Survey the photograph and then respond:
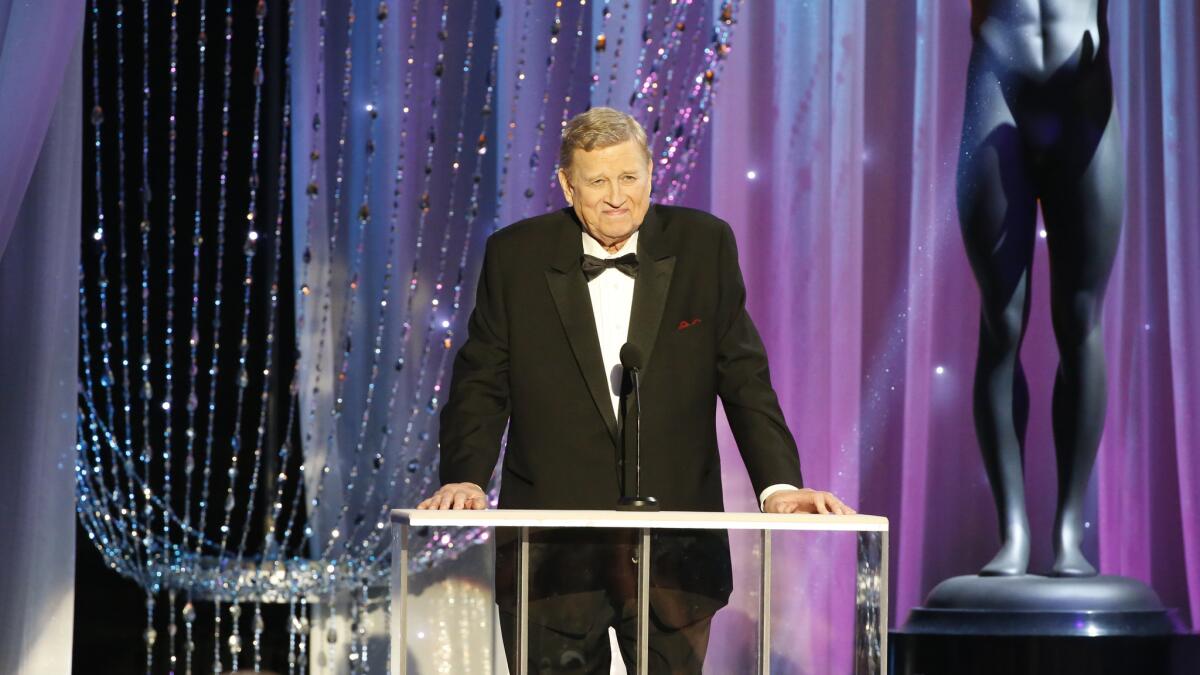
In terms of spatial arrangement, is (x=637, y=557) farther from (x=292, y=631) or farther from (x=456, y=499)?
(x=292, y=631)

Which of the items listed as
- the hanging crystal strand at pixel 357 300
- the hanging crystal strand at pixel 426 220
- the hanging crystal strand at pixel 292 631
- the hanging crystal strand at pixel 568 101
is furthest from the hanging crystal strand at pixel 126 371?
the hanging crystal strand at pixel 568 101

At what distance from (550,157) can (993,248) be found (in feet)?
3.73

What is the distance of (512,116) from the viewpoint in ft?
12.5

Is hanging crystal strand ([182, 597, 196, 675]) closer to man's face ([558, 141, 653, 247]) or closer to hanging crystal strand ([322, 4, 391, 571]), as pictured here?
hanging crystal strand ([322, 4, 391, 571])

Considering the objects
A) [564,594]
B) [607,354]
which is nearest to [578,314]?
[607,354]

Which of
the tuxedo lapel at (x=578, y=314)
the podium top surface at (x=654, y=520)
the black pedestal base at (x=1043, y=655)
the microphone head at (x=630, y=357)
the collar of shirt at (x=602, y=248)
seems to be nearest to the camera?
the podium top surface at (x=654, y=520)

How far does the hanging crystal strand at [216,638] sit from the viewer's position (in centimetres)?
364

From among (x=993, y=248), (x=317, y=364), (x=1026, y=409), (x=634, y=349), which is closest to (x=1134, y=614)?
(x=1026, y=409)

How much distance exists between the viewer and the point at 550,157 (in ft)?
12.7

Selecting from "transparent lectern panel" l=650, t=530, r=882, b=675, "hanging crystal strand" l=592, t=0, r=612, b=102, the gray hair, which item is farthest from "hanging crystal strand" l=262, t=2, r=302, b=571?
"transparent lectern panel" l=650, t=530, r=882, b=675

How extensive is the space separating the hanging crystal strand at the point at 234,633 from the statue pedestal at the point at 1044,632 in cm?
158

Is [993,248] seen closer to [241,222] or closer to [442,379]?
[442,379]

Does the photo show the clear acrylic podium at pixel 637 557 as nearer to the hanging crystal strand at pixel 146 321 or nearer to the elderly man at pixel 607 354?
the elderly man at pixel 607 354

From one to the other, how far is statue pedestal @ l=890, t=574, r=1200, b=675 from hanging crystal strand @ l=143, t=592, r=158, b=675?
1.78 meters
